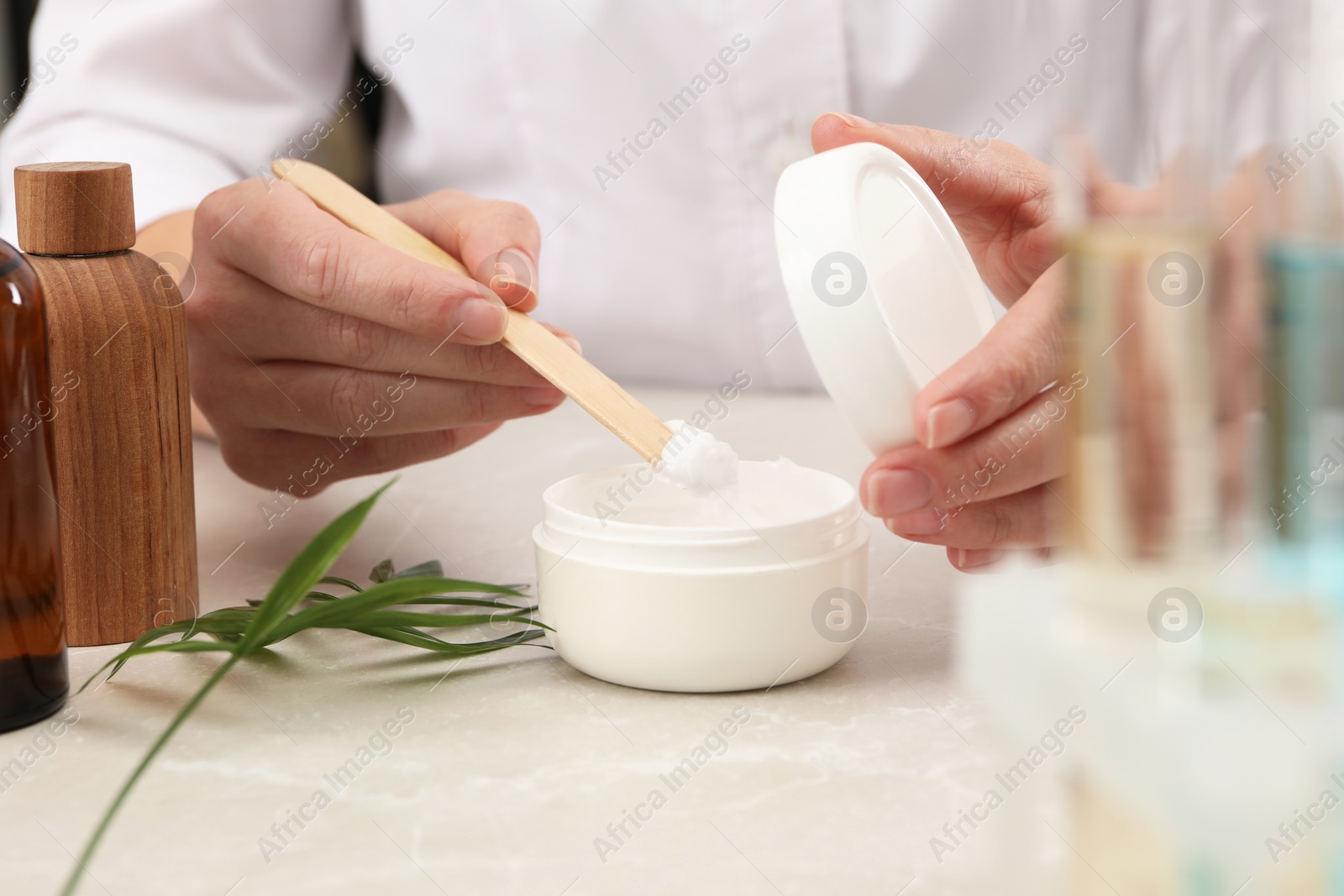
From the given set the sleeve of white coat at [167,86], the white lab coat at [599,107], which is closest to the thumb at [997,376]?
the white lab coat at [599,107]

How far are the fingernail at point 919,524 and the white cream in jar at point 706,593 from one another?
0.07ft

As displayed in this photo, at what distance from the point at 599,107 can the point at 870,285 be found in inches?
24.3

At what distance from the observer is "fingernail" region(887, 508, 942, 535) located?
565mm

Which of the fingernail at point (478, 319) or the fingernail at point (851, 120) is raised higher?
the fingernail at point (851, 120)

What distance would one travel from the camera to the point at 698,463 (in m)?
0.58

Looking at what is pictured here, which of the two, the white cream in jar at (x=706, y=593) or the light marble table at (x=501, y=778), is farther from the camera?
the white cream in jar at (x=706, y=593)

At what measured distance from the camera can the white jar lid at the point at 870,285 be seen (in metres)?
0.51

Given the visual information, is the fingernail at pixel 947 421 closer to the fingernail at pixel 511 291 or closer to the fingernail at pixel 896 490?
the fingernail at pixel 896 490

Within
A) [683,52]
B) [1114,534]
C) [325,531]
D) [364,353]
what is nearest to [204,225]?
[364,353]

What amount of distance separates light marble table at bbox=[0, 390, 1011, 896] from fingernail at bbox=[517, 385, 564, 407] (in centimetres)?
17

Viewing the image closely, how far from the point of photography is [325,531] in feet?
1.62

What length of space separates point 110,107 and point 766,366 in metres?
0.61

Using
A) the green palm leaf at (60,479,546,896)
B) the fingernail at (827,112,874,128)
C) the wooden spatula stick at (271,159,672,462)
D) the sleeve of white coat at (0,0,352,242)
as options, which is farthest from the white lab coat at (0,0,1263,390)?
the green palm leaf at (60,479,546,896)

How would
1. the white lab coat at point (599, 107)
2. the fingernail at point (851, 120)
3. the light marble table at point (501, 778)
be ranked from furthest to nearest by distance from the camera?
the white lab coat at point (599, 107), the fingernail at point (851, 120), the light marble table at point (501, 778)
